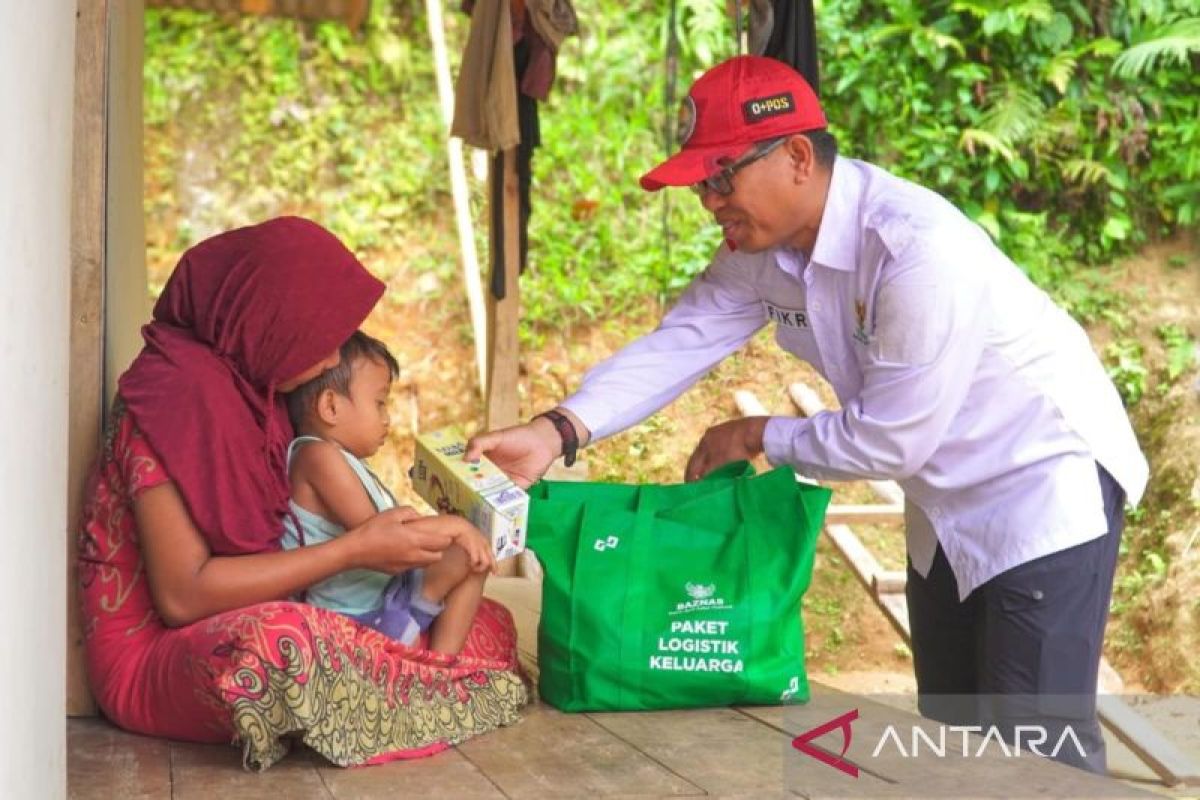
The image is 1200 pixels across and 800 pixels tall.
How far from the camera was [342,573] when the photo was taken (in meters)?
2.89

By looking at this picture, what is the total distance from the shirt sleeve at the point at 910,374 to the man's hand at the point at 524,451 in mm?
570

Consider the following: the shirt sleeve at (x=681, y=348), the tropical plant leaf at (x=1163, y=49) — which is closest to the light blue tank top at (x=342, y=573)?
the shirt sleeve at (x=681, y=348)

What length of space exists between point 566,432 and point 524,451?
142 millimetres

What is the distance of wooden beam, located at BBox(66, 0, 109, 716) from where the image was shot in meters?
2.90

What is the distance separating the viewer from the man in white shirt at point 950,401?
3039 millimetres

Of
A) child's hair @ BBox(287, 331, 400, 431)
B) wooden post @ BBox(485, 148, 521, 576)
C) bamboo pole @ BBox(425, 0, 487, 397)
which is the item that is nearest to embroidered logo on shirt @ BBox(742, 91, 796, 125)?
child's hair @ BBox(287, 331, 400, 431)

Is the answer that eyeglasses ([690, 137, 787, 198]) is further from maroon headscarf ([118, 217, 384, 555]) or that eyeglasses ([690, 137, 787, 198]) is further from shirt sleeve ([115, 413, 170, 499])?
shirt sleeve ([115, 413, 170, 499])

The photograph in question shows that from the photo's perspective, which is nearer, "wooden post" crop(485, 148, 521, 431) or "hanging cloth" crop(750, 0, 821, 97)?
"hanging cloth" crop(750, 0, 821, 97)

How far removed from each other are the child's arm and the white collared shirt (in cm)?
91

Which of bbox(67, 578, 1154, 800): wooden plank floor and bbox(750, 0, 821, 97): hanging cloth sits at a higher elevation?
bbox(750, 0, 821, 97): hanging cloth

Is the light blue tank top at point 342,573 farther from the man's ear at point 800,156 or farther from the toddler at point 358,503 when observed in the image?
the man's ear at point 800,156

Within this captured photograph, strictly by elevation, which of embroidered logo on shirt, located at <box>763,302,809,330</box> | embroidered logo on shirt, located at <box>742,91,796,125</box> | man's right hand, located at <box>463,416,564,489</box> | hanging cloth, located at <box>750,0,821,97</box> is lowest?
man's right hand, located at <box>463,416,564,489</box>

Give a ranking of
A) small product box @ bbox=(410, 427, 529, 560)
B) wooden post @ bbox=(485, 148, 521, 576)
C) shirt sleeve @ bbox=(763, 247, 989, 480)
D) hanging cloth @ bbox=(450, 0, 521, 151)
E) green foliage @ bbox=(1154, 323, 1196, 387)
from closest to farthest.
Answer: small product box @ bbox=(410, 427, 529, 560), shirt sleeve @ bbox=(763, 247, 989, 480), hanging cloth @ bbox=(450, 0, 521, 151), wooden post @ bbox=(485, 148, 521, 576), green foliage @ bbox=(1154, 323, 1196, 387)

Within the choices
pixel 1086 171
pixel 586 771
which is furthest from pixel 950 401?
pixel 1086 171
